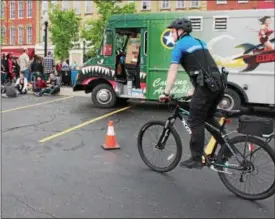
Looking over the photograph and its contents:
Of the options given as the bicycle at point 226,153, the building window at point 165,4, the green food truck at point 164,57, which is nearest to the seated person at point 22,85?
the green food truck at point 164,57

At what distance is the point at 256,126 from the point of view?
452cm

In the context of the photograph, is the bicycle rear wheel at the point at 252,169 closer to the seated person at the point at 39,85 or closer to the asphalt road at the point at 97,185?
the asphalt road at the point at 97,185

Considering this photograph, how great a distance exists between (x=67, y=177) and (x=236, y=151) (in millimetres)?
2031

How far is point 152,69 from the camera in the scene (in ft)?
38.4

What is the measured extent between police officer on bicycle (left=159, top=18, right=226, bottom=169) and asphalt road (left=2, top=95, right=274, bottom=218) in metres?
0.55

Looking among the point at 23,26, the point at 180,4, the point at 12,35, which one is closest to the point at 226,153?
the point at 180,4

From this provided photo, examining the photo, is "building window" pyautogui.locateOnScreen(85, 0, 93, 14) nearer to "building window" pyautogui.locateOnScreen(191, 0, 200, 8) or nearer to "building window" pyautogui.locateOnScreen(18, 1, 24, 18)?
"building window" pyautogui.locateOnScreen(18, 1, 24, 18)

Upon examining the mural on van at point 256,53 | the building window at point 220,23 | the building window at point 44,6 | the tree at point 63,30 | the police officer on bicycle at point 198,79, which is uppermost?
the building window at point 44,6

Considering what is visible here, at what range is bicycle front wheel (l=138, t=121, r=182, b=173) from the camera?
5.42m

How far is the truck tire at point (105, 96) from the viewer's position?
40.4 ft

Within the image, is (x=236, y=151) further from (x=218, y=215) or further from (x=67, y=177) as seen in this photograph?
(x=67, y=177)

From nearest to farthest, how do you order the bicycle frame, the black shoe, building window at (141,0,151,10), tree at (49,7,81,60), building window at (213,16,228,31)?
the bicycle frame < the black shoe < building window at (213,16,228,31) < tree at (49,7,81,60) < building window at (141,0,151,10)

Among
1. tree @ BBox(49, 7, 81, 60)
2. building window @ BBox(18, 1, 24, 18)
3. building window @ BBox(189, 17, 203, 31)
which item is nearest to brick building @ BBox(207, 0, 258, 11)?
tree @ BBox(49, 7, 81, 60)

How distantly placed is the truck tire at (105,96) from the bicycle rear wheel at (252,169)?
25.3 ft
